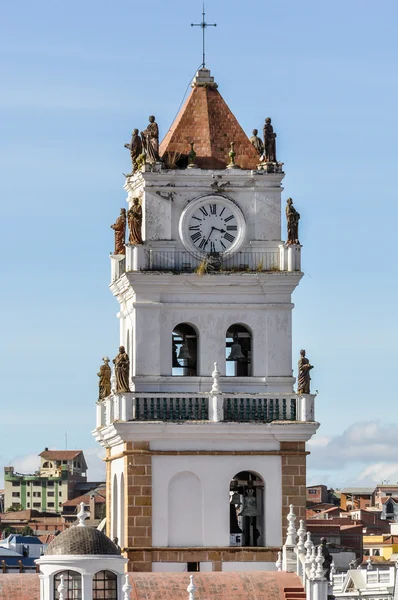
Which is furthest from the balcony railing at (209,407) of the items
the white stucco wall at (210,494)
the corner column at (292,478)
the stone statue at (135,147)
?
the stone statue at (135,147)

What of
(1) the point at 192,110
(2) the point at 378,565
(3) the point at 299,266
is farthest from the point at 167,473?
(2) the point at 378,565

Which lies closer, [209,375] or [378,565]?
[209,375]

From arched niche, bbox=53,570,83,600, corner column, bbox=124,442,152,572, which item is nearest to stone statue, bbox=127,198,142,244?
corner column, bbox=124,442,152,572

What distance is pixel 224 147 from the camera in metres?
71.2

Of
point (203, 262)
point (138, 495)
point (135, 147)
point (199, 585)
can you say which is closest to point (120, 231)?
point (135, 147)

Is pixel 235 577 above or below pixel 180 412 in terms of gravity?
below

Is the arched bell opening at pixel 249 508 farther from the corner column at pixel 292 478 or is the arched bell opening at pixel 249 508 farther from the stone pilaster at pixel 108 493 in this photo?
the stone pilaster at pixel 108 493

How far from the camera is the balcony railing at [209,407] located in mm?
68312

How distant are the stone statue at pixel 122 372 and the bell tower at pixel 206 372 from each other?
0.06 meters

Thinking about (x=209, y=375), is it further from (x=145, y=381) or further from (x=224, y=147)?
(x=224, y=147)

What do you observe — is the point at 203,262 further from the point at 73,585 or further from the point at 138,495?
the point at 73,585

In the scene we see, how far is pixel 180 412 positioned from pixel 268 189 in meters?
7.36

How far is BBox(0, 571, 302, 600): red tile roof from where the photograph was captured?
205 feet

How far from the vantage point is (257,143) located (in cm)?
7150
